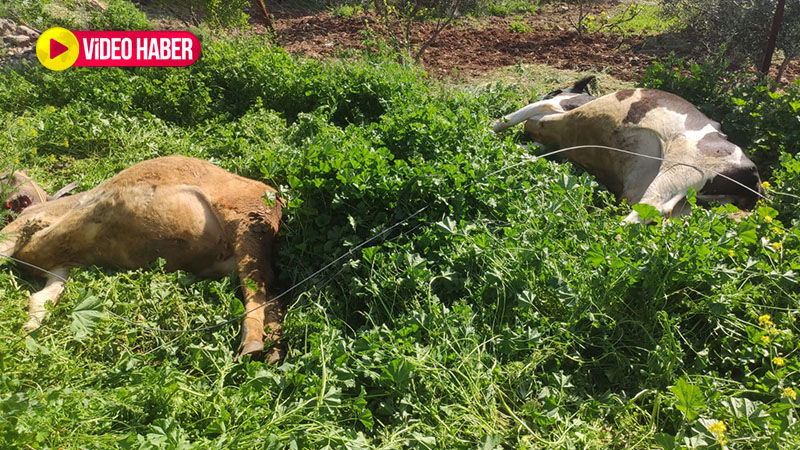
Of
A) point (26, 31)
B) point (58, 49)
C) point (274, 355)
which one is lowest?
point (274, 355)

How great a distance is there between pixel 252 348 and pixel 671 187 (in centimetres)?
388

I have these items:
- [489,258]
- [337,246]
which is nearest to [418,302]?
[489,258]

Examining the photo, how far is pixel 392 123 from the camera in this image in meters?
4.80

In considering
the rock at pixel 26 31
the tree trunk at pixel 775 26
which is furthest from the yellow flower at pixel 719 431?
the rock at pixel 26 31

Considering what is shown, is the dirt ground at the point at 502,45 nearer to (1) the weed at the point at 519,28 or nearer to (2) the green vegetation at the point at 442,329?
(1) the weed at the point at 519,28

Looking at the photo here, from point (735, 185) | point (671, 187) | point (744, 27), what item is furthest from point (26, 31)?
point (744, 27)

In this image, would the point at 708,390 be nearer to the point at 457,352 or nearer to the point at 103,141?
the point at 457,352

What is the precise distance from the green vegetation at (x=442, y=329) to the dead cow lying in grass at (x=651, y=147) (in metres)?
0.50

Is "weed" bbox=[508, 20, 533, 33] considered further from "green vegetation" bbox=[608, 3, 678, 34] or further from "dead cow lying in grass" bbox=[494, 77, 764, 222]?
"dead cow lying in grass" bbox=[494, 77, 764, 222]

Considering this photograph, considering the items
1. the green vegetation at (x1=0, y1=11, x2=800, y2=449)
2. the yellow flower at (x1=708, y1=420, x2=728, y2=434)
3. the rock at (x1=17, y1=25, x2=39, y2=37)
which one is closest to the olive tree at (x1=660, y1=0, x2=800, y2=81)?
the green vegetation at (x1=0, y1=11, x2=800, y2=449)

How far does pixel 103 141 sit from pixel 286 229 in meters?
3.27

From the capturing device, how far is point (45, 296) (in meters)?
3.75

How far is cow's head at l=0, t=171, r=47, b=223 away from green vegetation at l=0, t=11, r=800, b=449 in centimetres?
88

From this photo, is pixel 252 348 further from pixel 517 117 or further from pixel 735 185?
pixel 517 117
